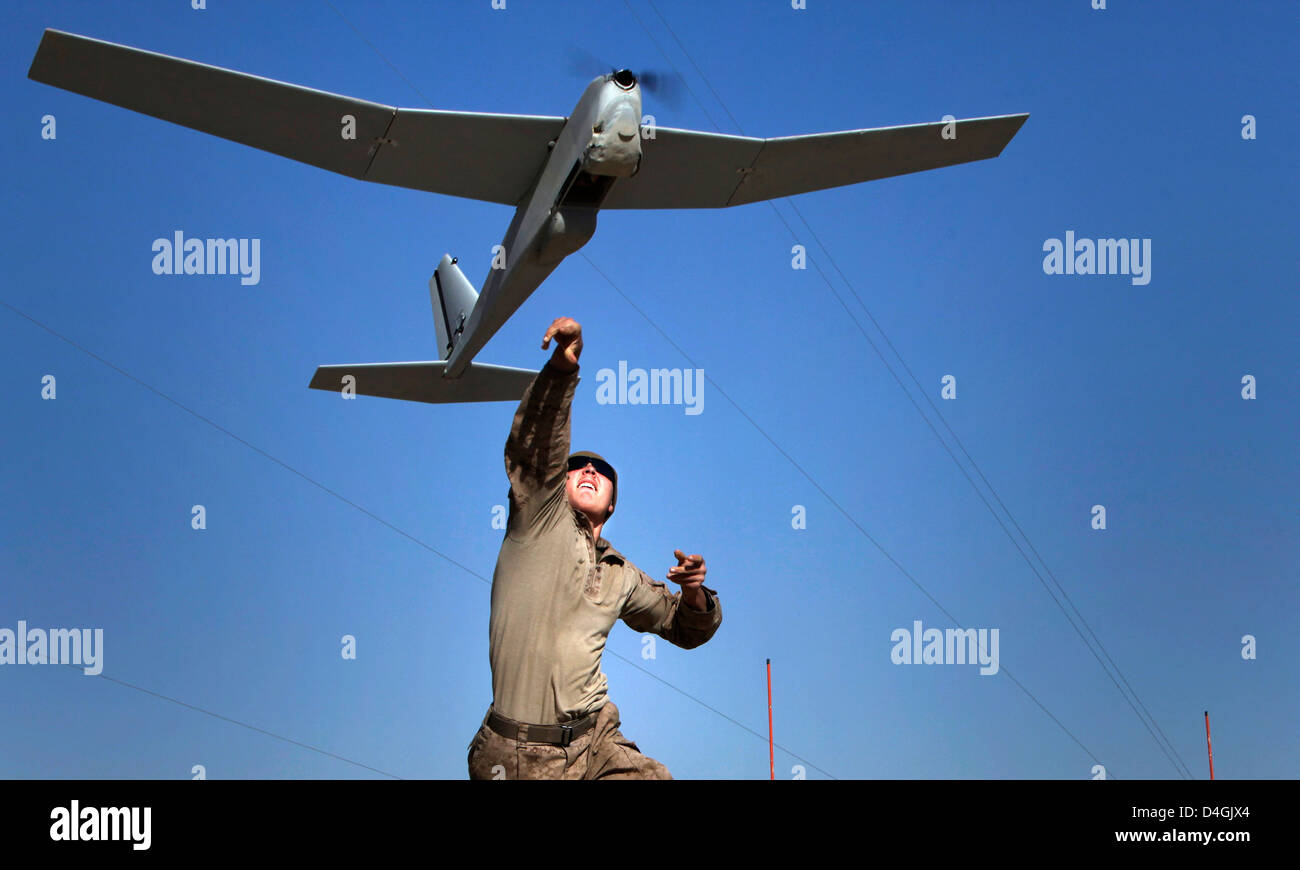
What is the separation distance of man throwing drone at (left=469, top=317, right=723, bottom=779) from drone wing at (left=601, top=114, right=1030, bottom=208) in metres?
9.89

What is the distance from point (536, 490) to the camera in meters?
4.38

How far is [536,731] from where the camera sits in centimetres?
423

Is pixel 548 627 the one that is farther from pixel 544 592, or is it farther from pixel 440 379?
pixel 440 379

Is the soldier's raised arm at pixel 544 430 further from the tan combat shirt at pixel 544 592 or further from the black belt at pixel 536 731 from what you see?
the black belt at pixel 536 731

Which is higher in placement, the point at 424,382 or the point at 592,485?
the point at 424,382

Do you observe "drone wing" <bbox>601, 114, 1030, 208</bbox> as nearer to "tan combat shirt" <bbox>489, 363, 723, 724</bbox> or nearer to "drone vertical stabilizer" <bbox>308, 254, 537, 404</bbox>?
"drone vertical stabilizer" <bbox>308, 254, 537, 404</bbox>

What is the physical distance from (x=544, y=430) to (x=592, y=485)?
3.49 feet

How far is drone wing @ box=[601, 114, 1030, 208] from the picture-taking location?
1428 centimetres

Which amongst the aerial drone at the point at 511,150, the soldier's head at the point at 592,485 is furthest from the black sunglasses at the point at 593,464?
the aerial drone at the point at 511,150

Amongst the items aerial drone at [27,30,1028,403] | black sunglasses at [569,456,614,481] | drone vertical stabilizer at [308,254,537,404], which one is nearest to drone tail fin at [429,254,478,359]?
drone vertical stabilizer at [308,254,537,404]

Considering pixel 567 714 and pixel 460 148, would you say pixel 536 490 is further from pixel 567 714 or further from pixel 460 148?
pixel 460 148

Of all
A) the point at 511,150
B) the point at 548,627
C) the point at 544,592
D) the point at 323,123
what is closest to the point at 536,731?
the point at 548,627

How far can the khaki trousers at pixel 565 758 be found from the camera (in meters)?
4.16
